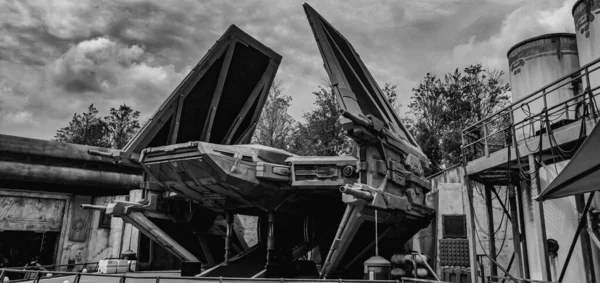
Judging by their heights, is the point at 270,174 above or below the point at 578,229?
above

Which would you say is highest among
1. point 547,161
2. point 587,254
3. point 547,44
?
point 547,44

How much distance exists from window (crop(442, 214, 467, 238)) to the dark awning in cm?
883

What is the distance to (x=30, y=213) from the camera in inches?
990

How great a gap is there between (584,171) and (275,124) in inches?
1357

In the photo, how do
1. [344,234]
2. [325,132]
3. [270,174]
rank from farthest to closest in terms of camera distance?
[325,132] → [270,174] → [344,234]

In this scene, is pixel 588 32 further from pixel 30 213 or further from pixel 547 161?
pixel 30 213

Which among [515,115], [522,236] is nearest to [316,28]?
[515,115]

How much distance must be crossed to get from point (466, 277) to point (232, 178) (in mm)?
8862

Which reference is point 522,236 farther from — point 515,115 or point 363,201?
point 363,201

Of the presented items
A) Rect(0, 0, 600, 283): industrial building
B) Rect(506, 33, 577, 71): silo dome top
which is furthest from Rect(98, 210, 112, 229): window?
Rect(506, 33, 577, 71): silo dome top

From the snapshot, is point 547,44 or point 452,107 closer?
point 547,44

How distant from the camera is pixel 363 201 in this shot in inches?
571

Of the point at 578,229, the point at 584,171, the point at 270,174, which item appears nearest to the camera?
the point at 584,171

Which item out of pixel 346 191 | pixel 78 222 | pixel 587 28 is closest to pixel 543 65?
pixel 587 28
